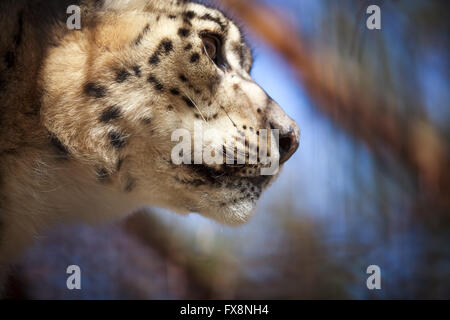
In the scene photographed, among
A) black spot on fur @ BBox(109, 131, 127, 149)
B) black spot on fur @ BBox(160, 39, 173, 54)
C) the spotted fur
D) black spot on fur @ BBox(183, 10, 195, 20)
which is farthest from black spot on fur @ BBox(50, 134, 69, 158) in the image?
black spot on fur @ BBox(183, 10, 195, 20)

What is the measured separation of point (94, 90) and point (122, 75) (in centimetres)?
7

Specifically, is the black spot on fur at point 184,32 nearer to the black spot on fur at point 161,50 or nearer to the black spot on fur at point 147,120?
the black spot on fur at point 161,50

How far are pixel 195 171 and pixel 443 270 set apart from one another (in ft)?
4.02

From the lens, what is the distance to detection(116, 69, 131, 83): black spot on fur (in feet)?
3.33

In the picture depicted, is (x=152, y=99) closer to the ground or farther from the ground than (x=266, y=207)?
farther from the ground

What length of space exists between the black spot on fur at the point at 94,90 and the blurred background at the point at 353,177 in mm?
743

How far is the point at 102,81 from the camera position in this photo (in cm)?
101

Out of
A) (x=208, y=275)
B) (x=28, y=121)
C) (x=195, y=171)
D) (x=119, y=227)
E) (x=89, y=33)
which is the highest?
(x=89, y=33)

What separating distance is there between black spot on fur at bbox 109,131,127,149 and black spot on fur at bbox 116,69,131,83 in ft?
0.39

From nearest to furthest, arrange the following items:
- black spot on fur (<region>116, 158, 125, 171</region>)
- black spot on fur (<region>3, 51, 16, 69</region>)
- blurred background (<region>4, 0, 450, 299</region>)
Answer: black spot on fur (<region>3, 51, 16, 69</region>), black spot on fur (<region>116, 158, 125, 171</region>), blurred background (<region>4, 0, 450, 299</region>)

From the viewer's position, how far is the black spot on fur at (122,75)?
1.01 meters

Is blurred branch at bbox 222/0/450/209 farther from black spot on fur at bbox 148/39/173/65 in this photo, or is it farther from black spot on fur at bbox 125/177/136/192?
black spot on fur at bbox 125/177/136/192
